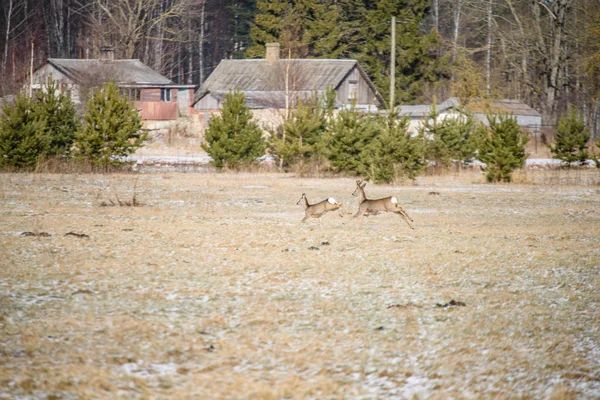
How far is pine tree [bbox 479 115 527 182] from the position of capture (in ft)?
102

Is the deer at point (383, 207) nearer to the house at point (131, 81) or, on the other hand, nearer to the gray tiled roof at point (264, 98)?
the gray tiled roof at point (264, 98)

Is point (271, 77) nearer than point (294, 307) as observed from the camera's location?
No

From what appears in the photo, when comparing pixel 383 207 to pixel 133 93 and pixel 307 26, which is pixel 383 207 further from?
pixel 307 26

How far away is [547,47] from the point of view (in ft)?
198

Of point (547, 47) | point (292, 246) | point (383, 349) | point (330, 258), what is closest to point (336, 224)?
point (292, 246)

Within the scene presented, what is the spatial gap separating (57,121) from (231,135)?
6.92 metres

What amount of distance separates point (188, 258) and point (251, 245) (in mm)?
1681

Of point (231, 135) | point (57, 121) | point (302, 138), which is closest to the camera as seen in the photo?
point (57, 121)

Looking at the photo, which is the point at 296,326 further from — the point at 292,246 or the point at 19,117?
the point at 19,117

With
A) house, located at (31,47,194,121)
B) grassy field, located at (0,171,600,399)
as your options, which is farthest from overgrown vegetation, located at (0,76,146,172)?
house, located at (31,47,194,121)

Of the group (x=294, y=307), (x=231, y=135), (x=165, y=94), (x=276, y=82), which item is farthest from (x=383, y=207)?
(x=165, y=94)

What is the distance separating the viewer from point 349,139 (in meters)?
33.1

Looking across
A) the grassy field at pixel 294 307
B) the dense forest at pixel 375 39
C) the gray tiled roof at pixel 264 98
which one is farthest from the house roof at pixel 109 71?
the grassy field at pixel 294 307

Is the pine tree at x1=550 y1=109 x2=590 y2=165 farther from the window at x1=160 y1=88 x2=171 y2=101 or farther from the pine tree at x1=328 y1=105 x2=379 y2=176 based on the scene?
the window at x1=160 y1=88 x2=171 y2=101
